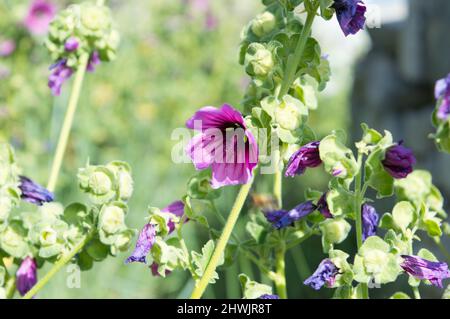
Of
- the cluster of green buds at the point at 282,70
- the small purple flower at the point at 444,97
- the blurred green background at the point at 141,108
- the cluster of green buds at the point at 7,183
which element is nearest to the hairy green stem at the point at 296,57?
the cluster of green buds at the point at 282,70

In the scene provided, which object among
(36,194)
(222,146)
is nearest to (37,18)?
(36,194)

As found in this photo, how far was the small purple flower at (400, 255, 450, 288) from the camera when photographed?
1.65ft

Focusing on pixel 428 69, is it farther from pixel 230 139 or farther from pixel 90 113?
pixel 230 139

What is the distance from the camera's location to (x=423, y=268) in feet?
1.66

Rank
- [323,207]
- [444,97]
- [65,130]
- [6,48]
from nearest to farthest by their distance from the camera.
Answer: [444,97], [323,207], [65,130], [6,48]

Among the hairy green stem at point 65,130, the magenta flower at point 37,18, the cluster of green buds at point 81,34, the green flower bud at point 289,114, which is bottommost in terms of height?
the green flower bud at point 289,114

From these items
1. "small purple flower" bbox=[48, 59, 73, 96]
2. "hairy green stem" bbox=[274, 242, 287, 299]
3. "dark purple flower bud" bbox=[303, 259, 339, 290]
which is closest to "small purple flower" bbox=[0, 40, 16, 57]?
"small purple flower" bbox=[48, 59, 73, 96]

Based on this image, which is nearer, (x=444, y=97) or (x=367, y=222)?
(x=444, y=97)

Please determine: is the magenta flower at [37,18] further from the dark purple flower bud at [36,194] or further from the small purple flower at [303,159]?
the small purple flower at [303,159]

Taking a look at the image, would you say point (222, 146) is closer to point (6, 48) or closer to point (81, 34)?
point (81, 34)

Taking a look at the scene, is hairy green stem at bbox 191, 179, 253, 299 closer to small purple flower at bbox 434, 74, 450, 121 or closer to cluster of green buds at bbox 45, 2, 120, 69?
small purple flower at bbox 434, 74, 450, 121

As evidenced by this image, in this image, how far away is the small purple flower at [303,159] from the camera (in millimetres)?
508

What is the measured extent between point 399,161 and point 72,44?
0.38m

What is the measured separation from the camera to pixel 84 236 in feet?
1.96
